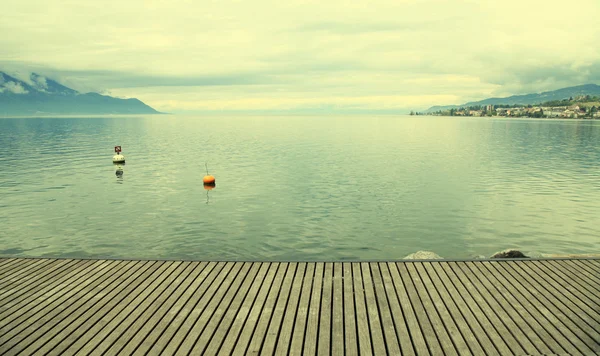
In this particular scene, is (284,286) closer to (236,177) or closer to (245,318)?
(245,318)

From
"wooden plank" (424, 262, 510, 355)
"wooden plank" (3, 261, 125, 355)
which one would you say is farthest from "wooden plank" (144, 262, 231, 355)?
"wooden plank" (424, 262, 510, 355)

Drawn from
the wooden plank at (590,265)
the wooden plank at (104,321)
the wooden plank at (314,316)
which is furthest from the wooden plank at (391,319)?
the wooden plank at (590,265)

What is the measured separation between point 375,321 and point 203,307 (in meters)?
4.18

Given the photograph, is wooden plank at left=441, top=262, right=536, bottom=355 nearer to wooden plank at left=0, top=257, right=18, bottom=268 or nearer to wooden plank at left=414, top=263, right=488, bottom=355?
wooden plank at left=414, top=263, right=488, bottom=355

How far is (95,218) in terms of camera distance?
2877 centimetres

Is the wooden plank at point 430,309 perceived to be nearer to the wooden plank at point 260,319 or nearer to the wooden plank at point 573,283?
the wooden plank at point 260,319

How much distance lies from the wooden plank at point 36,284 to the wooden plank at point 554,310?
13.0 m

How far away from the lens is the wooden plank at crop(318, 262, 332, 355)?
8.12 meters

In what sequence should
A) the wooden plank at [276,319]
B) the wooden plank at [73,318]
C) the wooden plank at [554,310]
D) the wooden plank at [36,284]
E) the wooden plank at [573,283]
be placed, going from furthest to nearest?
the wooden plank at [36,284] → the wooden plank at [573,283] → the wooden plank at [554,310] → the wooden plank at [73,318] → the wooden plank at [276,319]

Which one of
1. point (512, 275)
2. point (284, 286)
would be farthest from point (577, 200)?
point (284, 286)

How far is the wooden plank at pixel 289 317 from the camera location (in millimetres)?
8084

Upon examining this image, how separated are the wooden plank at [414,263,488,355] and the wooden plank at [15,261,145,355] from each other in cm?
831


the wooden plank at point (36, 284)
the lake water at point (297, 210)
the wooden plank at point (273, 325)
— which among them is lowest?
the lake water at point (297, 210)

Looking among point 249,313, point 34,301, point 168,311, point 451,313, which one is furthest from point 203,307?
point 451,313
